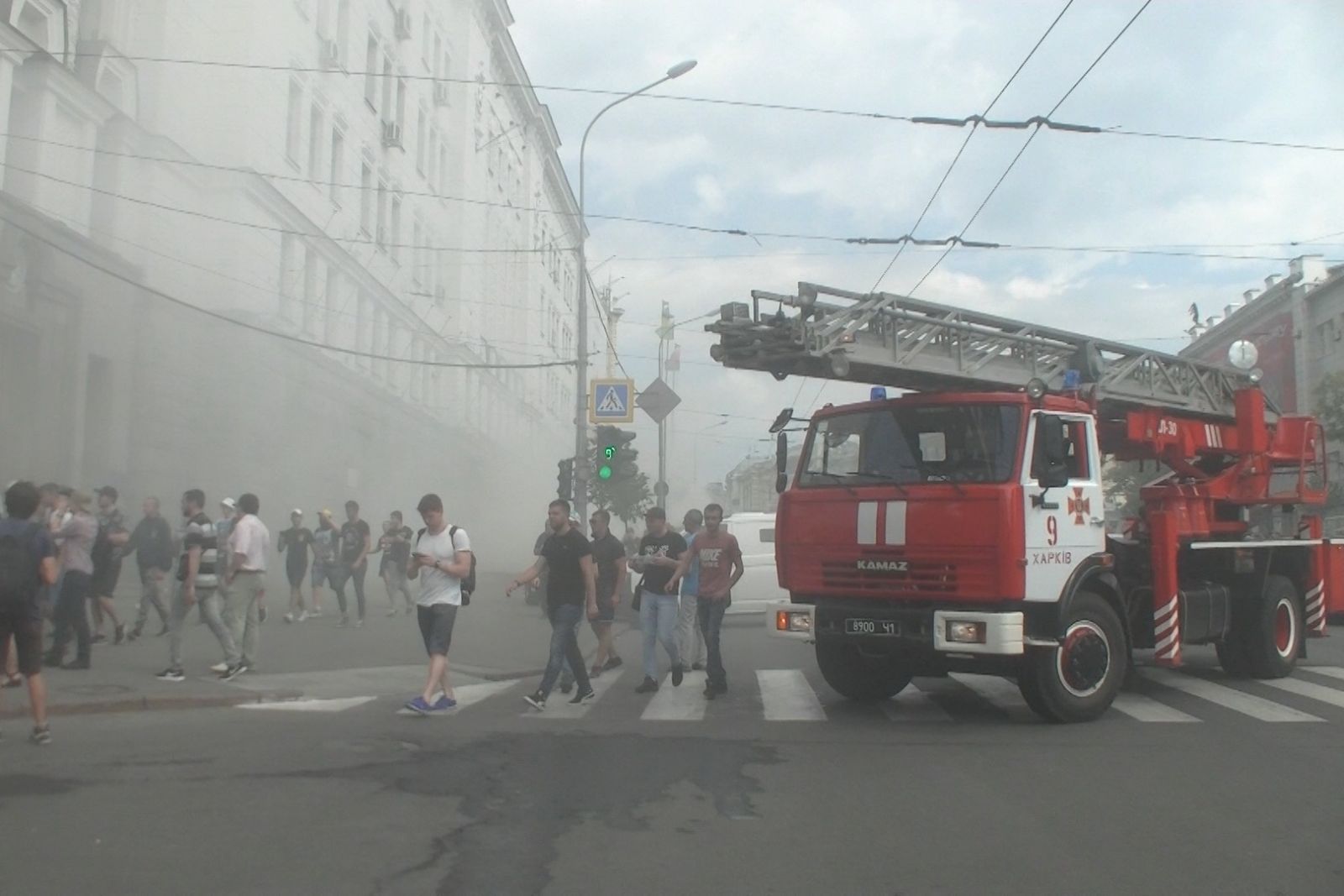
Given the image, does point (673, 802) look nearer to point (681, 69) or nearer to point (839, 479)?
point (839, 479)

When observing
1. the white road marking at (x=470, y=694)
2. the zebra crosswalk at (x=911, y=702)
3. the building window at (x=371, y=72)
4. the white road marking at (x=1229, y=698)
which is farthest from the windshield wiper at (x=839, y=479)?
the building window at (x=371, y=72)

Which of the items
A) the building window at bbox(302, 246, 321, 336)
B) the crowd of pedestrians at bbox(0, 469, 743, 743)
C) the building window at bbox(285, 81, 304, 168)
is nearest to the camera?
the crowd of pedestrians at bbox(0, 469, 743, 743)

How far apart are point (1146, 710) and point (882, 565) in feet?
8.96

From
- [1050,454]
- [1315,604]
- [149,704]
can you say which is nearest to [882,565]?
[1050,454]

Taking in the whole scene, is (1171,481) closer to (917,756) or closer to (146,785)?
(917,756)

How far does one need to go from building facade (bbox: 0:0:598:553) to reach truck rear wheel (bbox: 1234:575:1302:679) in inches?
615

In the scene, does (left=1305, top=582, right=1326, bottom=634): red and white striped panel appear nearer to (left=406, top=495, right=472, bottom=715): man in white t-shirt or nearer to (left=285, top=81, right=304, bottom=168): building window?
(left=406, top=495, right=472, bottom=715): man in white t-shirt

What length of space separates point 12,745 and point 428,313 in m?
24.6

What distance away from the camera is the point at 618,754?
7.50 metres

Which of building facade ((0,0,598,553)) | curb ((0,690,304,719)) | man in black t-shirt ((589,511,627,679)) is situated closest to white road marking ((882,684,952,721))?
man in black t-shirt ((589,511,627,679))

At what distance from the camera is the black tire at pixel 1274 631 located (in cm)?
1141

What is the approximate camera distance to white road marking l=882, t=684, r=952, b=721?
31.1 feet

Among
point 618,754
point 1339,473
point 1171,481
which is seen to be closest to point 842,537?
point 618,754

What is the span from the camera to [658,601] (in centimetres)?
1107
